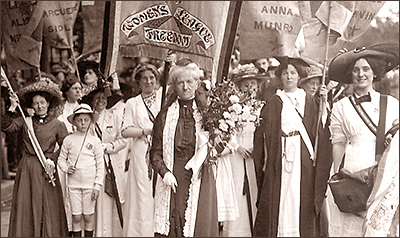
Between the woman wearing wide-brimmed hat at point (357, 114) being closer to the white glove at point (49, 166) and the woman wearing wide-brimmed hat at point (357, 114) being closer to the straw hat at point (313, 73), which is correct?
the straw hat at point (313, 73)

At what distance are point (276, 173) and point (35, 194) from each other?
9.15 feet

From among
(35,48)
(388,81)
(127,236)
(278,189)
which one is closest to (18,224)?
(127,236)

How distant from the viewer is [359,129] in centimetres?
648

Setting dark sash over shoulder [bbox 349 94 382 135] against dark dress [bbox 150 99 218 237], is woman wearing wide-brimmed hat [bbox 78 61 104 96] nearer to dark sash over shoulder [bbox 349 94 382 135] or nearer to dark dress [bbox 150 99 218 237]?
dark dress [bbox 150 99 218 237]

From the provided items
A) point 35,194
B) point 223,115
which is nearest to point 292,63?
point 223,115

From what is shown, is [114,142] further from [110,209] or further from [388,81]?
[388,81]

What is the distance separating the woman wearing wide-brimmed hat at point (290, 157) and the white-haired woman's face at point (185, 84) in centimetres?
110

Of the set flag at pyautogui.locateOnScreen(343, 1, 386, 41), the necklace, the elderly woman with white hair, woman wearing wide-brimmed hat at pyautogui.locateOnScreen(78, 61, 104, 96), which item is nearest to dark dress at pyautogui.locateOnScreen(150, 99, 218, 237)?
the elderly woman with white hair

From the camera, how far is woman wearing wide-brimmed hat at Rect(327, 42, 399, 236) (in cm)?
649

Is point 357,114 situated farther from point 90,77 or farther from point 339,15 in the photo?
point 90,77

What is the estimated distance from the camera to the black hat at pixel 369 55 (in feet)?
21.7

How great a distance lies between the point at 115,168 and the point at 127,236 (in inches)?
33.7

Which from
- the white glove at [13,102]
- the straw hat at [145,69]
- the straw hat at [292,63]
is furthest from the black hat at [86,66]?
the straw hat at [292,63]

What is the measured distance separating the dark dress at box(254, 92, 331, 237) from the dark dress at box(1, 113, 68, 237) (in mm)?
2371
